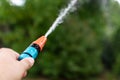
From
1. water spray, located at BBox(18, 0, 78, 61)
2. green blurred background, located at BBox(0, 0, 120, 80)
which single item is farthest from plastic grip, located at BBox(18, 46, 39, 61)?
green blurred background, located at BBox(0, 0, 120, 80)

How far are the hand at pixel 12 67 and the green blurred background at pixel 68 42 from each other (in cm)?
506

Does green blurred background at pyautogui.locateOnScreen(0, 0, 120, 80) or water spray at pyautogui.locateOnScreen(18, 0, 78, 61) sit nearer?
water spray at pyautogui.locateOnScreen(18, 0, 78, 61)

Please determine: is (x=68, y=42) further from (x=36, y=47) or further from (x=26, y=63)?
(x=26, y=63)

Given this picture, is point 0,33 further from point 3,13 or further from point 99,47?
point 99,47

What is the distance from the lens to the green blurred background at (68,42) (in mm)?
6336

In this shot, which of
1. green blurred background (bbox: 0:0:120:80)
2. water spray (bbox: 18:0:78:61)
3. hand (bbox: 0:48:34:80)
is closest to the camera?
hand (bbox: 0:48:34:80)

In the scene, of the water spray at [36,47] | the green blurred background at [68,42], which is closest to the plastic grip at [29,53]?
the water spray at [36,47]

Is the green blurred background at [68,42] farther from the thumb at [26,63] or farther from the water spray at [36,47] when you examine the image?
the thumb at [26,63]

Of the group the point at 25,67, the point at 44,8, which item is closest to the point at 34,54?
the point at 25,67

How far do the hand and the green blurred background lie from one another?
5.06m

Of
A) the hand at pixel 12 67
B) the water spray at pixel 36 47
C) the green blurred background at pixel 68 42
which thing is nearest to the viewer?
the hand at pixel 12 67

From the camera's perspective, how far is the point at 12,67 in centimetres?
110

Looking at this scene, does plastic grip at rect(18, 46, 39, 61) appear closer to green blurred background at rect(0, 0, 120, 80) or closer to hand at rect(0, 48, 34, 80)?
hand at rect(0, 48, 34, 80)

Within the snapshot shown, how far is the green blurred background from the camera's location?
6336 millimetres
